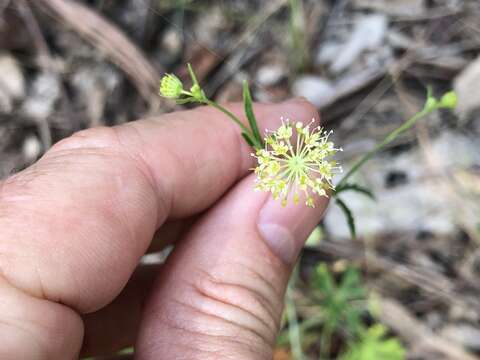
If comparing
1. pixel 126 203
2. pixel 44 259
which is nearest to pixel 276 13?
pixel 126 203

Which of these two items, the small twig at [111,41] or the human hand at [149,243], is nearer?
the human hand at [149,243]

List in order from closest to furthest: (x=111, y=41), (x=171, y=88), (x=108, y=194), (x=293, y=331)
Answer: (x=108, y=194) < (x=171, y=88) < (x=293, y=331) < (x=111, y=41)

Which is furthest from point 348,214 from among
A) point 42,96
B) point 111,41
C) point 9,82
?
point 9,82

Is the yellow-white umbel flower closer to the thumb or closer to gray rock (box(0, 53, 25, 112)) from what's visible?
the thumb

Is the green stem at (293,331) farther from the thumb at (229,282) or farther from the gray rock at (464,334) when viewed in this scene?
the thumb at (229,282)

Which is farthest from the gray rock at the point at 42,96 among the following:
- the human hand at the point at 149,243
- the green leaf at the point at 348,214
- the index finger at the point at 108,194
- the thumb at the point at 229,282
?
the green leaf at the point at 348,214

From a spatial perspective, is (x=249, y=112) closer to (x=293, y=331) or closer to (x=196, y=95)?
(x=196, y=95)

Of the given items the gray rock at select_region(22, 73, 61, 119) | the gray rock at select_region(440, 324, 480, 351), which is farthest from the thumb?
the gray rock at select_region(22, 73, 61, 119)
